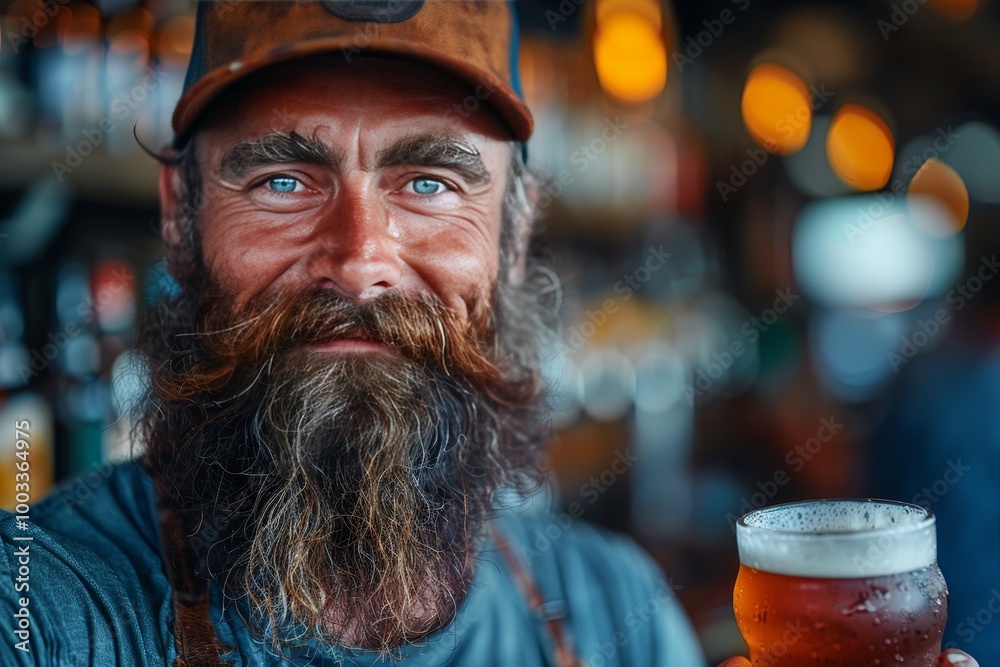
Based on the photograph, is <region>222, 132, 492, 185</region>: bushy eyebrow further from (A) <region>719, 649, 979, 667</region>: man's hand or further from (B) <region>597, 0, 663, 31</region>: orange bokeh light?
(B) <region>597, 0, 663, 31</region>: orange bokeh light

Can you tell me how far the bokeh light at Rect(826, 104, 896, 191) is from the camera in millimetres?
4188

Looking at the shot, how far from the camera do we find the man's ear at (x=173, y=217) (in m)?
1.40

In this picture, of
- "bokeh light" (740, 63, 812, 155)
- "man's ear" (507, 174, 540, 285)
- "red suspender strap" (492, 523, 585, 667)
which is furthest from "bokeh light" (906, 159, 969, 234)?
"red suspender strap" (492, 523, 585, 667)

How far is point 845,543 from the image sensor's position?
86cm

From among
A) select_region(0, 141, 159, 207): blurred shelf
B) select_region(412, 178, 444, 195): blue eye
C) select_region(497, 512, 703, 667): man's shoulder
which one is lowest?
select_region(497, 512, 703, 667): man's shoulder

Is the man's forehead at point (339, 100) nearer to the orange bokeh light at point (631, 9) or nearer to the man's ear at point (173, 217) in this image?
the man's ear at point (173, 217)

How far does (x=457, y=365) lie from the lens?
129 cm

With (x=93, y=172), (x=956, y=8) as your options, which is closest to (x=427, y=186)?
(x=93, y=172)

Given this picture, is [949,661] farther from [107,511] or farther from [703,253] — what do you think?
[703,253]

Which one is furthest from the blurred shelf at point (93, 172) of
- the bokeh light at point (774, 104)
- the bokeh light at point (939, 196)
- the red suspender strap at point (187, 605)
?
the bokeh light at point (939, 196)

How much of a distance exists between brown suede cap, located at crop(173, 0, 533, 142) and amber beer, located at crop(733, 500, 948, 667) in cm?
76

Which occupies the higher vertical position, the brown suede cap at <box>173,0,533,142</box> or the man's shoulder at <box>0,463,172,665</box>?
the brown suede cap at <box>173,0,533,142</box>

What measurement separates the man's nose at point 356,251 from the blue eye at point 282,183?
79 mm

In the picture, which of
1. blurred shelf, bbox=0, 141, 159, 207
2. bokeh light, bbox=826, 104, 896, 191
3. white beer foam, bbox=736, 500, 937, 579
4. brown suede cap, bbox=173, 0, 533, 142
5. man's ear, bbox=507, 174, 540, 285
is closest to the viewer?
white beer foam, bbox=736, 500, 937, 579
